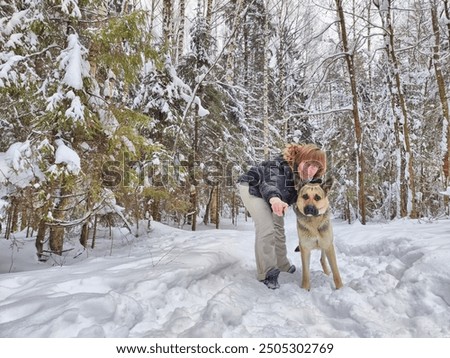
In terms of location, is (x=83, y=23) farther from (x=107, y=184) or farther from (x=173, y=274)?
(x=173, y=274)

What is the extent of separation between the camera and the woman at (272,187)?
3.23m

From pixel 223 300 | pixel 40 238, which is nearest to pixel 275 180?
pixel 223 300

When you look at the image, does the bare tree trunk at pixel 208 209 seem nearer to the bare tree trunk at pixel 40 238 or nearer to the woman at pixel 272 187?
the bare tree trunk at pixel 40 238

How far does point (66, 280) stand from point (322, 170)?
290 centimetres

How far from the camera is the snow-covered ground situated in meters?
1.95

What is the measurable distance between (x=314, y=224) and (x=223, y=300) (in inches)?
51.9

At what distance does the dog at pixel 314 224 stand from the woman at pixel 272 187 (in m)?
0.18

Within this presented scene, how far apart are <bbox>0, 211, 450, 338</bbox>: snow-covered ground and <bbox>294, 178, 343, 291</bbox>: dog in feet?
0.79

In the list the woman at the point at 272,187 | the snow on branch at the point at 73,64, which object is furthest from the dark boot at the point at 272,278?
the snow on branch at the point at 73,64

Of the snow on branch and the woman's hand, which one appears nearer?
the woman's hand

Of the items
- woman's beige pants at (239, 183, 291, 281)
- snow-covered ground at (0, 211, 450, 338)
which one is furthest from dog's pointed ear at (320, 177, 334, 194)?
snow-covered ground at (0, 211, 450, 338)

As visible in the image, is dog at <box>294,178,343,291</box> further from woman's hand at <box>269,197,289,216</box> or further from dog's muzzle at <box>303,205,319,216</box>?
woman's hand at <box>269,197,289,216</box>

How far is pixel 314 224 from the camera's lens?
3168 millimetres
